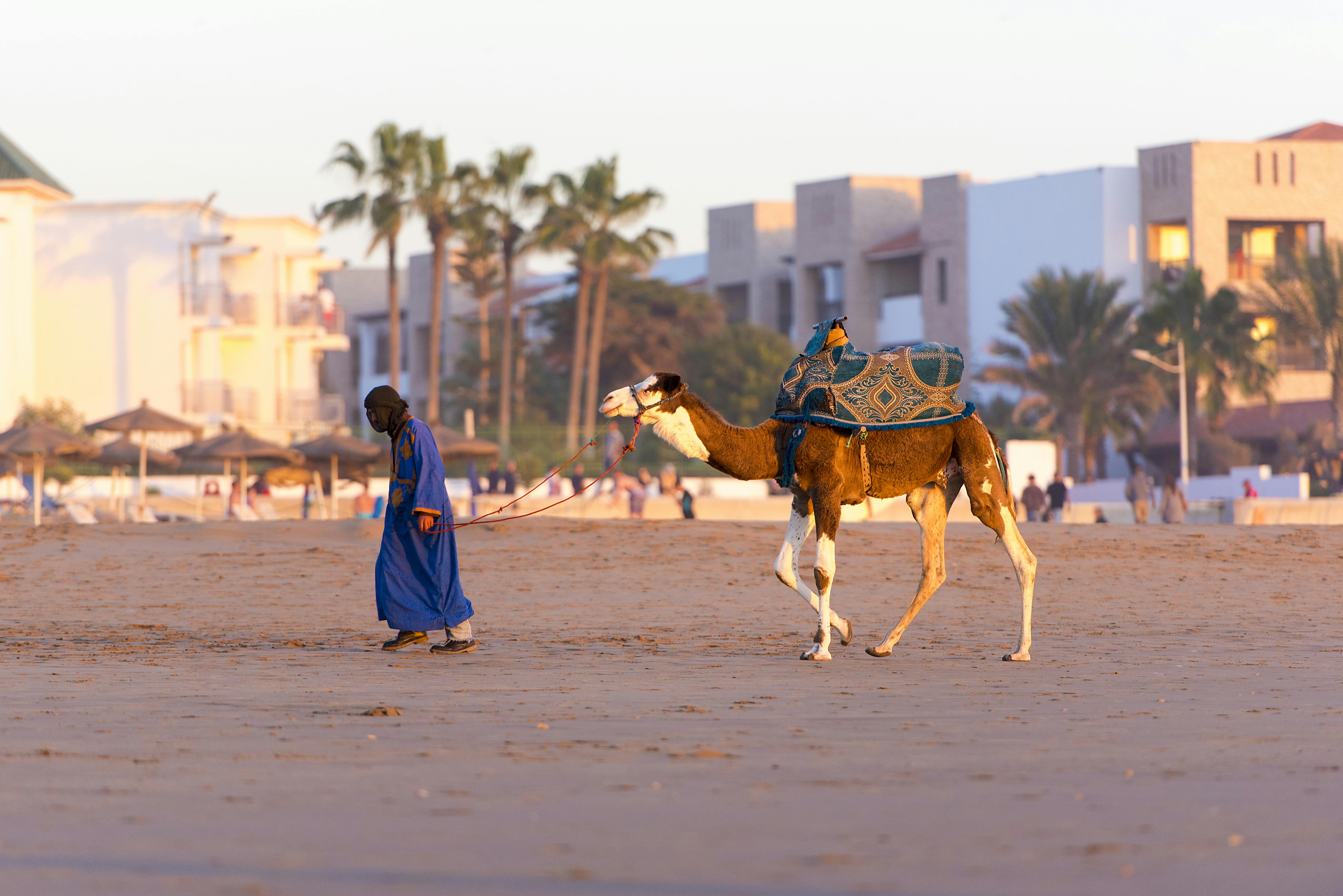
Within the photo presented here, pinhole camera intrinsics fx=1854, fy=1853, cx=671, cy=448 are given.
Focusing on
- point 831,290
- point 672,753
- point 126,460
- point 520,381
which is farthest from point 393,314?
point 672,753

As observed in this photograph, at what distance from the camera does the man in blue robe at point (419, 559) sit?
11.8 meters

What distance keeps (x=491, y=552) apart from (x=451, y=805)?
15.5m

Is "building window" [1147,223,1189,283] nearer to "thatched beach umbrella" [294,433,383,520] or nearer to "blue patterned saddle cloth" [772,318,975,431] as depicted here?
"thatched beach umbrella" [294,433,383,520]

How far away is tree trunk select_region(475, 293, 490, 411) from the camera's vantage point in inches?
3019

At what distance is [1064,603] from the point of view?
1706cm

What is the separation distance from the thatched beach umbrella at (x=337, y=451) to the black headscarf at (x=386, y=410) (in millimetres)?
25525

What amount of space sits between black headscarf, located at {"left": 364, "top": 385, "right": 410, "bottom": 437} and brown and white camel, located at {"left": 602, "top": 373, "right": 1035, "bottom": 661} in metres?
1.71

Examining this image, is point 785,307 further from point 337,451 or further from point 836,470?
point 836,470

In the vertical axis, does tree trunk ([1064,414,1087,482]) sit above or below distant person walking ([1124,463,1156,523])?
above

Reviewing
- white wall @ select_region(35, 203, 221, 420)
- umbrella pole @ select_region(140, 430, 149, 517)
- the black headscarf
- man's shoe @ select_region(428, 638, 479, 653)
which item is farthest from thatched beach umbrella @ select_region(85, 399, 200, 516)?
man's shoe @ select_region(428, 638, 479, 653)

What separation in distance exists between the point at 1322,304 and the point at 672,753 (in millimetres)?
62118

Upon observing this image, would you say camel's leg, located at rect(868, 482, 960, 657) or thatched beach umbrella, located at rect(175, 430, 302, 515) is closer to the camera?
camel's leg, located at rect(868, 482, 960, 657)

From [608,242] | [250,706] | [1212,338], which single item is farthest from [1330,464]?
[250,706]

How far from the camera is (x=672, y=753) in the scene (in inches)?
275
